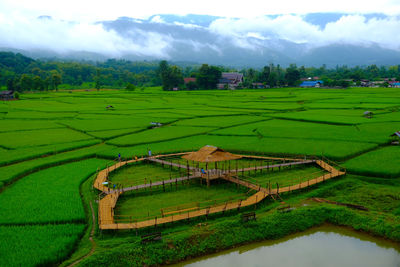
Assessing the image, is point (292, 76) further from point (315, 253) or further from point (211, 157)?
point (315, 253)

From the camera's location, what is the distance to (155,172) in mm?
23031

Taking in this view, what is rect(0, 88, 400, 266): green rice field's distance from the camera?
559 inches

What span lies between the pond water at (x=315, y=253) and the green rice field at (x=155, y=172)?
1.63ft

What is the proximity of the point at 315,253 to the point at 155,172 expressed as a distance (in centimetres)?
1264

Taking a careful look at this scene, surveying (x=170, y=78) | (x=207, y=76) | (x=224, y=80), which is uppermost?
(x=207, y=76)

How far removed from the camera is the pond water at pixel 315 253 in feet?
43.9

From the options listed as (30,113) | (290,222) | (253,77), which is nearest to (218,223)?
(290,222)

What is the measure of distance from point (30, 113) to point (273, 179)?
47.3 metres

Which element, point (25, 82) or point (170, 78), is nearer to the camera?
point (25, 82)

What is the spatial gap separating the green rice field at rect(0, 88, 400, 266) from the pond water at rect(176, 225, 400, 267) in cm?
50

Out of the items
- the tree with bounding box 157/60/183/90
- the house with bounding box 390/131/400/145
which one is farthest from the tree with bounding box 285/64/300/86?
the house with bounding box 390/131/400/145

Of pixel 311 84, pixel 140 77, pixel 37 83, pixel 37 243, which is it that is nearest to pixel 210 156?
pixel 37 243

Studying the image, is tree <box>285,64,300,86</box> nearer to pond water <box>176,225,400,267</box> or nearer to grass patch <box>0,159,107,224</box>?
grass patch <box>0,159,107,224</box>

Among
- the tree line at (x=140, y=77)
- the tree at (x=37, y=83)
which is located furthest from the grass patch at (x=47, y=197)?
the tree at (x=37, y=83)
